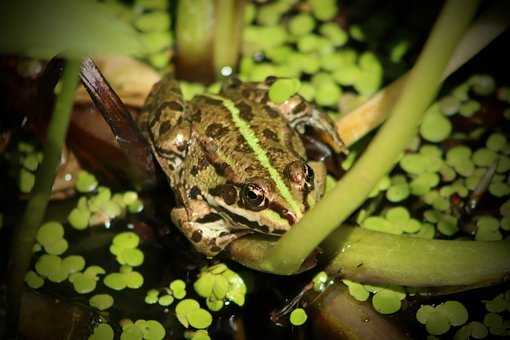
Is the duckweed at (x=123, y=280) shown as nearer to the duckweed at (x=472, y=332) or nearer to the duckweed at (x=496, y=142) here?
the duckweed at (x=472, y=332)

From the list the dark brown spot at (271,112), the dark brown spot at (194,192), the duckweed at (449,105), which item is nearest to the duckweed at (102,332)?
the dark brown spot at (194,192)

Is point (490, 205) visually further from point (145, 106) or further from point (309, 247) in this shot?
point (145, 106)

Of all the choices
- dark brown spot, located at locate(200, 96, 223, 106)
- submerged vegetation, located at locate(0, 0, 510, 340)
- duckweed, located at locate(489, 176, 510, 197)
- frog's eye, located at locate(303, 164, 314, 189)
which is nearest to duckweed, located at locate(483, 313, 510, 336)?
submerged vegetation, located at locate(0, 0, 510, 340)

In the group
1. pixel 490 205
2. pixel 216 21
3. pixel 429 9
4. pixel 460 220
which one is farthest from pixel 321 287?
pixel 429 9

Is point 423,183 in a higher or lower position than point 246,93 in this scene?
lower

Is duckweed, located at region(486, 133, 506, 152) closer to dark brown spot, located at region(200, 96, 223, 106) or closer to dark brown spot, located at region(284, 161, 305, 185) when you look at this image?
dark brown spot, located at region(284, 161, 305, 185)

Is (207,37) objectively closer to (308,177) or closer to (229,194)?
(229,194)

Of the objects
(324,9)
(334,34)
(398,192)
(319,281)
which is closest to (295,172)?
(319,281)
